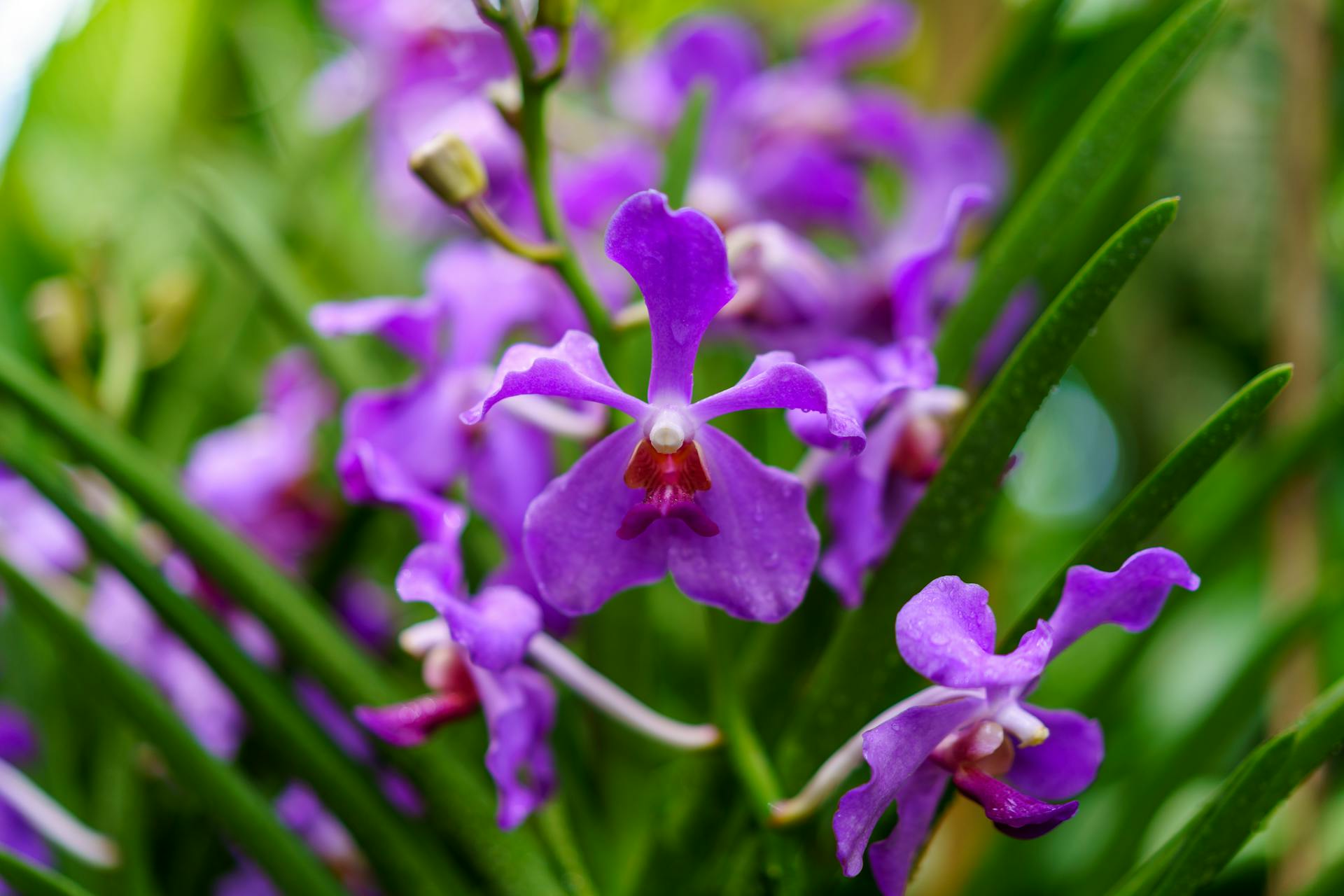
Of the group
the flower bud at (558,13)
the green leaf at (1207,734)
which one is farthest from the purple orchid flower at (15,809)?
the green leaf at (1207,734)

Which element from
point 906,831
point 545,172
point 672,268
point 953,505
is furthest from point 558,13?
point 906,831

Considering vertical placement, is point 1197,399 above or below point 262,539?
below

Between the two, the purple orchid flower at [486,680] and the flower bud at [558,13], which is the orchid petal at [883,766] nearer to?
the purple orchid flower at [486,680]

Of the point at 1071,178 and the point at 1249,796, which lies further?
the point at 1071,178

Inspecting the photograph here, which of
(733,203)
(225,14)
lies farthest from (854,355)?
(225,14)

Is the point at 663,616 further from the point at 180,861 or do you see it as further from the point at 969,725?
the point at 969,725

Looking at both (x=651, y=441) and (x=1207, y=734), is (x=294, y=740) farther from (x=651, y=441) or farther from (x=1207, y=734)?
(x=1207, y=734)

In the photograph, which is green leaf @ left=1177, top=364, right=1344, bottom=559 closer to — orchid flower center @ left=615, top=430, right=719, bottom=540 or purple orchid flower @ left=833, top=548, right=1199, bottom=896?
purple orchid flower @ left=833, top=548, right=1199, bottom=896
